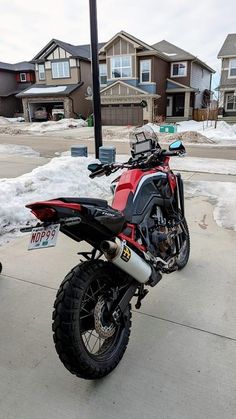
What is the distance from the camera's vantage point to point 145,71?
2359 cm

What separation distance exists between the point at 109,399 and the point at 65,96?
26.6m

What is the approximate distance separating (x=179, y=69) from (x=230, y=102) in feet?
15.8

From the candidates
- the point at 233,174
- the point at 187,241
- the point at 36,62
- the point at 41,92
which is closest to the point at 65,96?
the point at 41,92

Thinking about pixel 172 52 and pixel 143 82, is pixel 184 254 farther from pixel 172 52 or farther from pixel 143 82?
pixel 172 52

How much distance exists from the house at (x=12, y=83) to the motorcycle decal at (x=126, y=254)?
109ft

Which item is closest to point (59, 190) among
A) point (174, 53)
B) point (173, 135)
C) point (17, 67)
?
point (173, 135)

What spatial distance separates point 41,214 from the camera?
5.30ft

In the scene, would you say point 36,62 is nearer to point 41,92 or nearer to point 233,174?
point 41,92

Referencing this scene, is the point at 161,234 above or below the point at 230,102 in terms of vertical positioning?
below

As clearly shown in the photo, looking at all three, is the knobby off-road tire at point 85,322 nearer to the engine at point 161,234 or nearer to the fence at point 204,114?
the engine at point 161,234

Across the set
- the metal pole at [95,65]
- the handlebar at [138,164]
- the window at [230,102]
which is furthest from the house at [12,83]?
the handlebar at [138,164]

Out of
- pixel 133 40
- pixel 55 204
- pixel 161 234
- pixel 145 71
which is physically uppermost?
pixel 133 40

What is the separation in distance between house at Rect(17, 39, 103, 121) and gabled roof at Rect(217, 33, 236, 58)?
35.7ft

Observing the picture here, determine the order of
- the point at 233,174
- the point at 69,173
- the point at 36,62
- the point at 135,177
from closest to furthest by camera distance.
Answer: the point at 135,177
the point at 69,173
the point at 233,174
the point at 36,62
